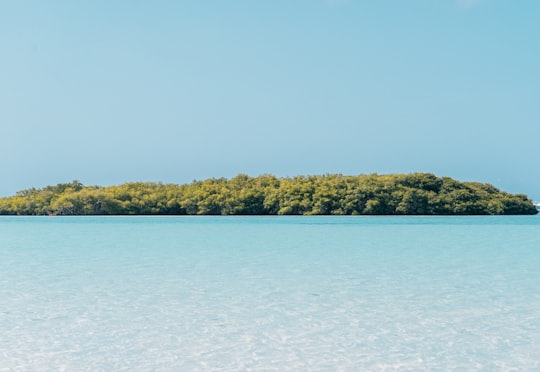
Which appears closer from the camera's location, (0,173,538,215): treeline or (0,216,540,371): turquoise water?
(0,216,540,371): turquoise water

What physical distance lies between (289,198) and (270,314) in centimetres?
3365

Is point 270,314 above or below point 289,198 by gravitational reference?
below

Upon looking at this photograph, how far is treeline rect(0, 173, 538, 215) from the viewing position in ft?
122

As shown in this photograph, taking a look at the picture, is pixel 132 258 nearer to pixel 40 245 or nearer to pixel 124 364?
pixel 40 245

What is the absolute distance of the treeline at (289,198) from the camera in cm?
3722

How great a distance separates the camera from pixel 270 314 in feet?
17.3

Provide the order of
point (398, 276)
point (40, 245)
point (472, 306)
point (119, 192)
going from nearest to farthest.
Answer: point (472, 306), point (398, 276), point (40, 245), point (119, 192)

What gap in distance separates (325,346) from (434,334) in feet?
2.65

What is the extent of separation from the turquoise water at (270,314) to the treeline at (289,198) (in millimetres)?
27573

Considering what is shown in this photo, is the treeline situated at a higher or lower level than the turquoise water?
higher

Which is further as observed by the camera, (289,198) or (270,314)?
(289,198)

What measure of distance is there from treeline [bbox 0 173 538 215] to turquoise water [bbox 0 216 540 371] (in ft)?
90.5

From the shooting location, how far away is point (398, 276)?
25.2 feet

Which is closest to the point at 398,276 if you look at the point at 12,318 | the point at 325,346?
the point at 325,346
